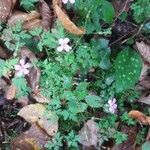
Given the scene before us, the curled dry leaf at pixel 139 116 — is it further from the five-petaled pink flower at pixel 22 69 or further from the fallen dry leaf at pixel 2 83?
the fallen dry leaf at pixel 2 83

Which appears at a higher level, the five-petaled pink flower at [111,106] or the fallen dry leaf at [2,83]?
the fallen dry leaf at [2,83]

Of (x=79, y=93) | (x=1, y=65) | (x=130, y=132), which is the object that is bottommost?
(x=130, y=132)

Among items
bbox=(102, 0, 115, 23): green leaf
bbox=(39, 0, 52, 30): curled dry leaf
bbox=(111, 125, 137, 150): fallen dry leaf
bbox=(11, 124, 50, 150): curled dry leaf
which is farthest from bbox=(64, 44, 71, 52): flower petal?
bbox=(111, 125, 137, 150): fallen dry leaf

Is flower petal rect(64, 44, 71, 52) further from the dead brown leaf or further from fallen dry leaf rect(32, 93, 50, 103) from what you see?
the dead brown leaf

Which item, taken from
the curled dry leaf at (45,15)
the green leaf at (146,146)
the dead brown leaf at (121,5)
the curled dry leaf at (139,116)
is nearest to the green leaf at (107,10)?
the dead brown leaf at (121,5)

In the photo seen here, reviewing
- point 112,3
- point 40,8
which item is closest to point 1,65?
point 40,8

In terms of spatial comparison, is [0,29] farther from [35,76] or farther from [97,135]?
[97,135]

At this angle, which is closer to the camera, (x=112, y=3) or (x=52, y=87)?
(x=52, y=87)
